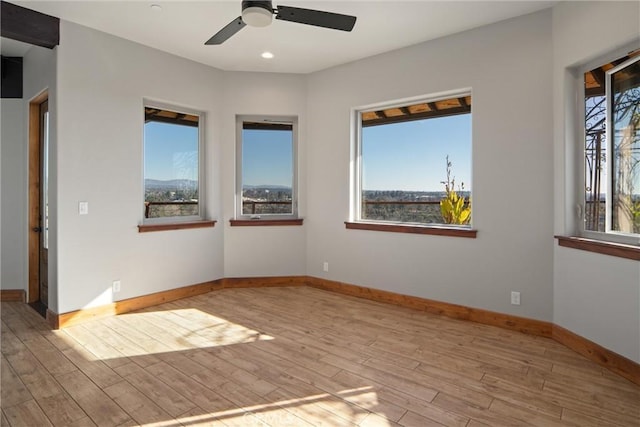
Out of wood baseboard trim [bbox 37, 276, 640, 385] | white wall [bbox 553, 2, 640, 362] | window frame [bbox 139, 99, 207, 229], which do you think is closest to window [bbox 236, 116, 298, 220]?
window frame [bbox 139, 99, 207, 229]

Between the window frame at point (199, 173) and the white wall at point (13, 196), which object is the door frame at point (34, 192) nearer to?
the white wall at point (13, 196)

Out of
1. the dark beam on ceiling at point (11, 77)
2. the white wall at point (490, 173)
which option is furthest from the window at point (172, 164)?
the white wall at point (490, 173)

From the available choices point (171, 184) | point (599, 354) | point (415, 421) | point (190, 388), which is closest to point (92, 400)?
point (190, 388)

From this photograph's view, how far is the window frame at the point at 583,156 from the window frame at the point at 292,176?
3.08 m

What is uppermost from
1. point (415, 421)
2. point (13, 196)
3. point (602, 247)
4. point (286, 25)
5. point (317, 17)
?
point (286, 25)

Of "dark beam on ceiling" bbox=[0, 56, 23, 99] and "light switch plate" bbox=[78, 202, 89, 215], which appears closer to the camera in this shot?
"light switch plate" bbox=[78, 202, 89, 215]

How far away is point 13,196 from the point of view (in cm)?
396

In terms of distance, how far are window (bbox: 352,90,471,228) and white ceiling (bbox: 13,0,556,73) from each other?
2.30 ft

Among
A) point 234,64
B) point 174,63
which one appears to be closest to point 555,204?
point 234,64

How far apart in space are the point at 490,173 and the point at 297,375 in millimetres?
2496

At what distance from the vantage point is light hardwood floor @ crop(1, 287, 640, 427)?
1.92 meters

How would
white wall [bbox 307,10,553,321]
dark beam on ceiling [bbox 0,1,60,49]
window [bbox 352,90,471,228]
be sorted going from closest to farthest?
dark beam on ceiling [bbox 0,1,60,49] < white wall [bbox 307,10,553,321] < window [bbox 352,90,471,228]

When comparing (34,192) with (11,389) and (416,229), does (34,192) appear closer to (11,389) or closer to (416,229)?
(11,389)

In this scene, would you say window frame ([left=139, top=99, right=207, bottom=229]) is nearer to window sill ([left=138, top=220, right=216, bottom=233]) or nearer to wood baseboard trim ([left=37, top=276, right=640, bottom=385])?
window sill ([left=138, top=220, right=216, bottom=233])
